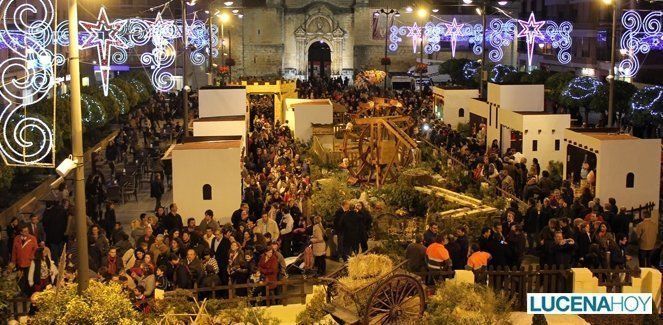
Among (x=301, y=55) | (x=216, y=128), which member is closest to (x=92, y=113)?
(x=216, y=128)

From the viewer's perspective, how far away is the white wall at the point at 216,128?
2519cm

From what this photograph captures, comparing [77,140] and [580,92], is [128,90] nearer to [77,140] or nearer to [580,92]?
[580,92]

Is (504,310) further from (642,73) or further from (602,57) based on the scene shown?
(602,57)

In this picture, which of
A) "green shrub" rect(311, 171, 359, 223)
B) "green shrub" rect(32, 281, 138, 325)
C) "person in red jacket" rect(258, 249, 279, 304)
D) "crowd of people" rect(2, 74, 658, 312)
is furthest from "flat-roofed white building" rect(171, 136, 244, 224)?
"green shrub" rect(32, 281, 138, 325)

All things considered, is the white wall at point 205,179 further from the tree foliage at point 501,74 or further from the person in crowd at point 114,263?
the tree foliage at point 501,74

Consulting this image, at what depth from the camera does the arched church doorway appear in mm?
76500

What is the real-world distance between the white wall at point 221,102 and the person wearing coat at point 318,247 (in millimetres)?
12340

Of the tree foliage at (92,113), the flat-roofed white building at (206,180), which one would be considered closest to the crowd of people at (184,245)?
the flat-roofed white building at (206,180)

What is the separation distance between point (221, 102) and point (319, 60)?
48.5 m

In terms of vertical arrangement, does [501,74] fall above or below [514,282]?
above

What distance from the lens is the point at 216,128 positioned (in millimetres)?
25312

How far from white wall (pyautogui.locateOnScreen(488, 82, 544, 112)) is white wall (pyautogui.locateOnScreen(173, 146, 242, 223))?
505 inches

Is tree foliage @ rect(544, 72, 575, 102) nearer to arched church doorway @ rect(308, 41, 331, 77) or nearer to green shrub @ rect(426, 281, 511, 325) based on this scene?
green shrub @ rect(426, 281, 511, 325)

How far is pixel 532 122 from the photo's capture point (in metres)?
27.8
